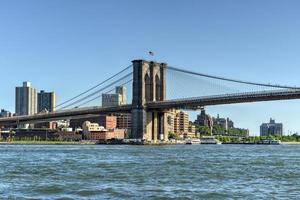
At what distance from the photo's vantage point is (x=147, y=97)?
10181 centimetres

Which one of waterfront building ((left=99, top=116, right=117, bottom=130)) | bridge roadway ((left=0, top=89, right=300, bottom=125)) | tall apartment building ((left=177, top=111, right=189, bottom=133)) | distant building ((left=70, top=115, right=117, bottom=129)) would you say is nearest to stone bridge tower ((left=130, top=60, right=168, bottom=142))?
bridge roadway ((left=0, top=89, right=300, bottom=125))

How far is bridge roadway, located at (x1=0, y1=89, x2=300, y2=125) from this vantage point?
3169 inches

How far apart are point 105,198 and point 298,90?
215ft

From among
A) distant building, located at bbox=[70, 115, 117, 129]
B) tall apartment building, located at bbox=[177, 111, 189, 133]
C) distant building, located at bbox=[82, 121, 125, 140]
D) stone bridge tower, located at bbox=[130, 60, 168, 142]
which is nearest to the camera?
stone bridge tower, located at bbox=[130, 60, 168, 142]

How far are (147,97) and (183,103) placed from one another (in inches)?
453

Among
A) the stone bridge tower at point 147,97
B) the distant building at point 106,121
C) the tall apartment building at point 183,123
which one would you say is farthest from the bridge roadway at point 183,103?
the tall apartment building at point 183,123

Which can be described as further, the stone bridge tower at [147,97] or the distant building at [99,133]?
the distant building at [99,133]

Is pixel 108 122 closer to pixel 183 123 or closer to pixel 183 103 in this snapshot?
pixel 183 123

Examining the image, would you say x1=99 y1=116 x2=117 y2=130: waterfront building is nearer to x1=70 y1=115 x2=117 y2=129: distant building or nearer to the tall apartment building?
x1=70 y1=115 x2=117 y2=129: distant building

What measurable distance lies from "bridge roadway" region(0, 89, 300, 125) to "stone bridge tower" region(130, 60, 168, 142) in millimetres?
1700

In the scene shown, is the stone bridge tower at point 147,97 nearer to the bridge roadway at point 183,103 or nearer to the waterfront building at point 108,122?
the bridge roadway at point 183,103

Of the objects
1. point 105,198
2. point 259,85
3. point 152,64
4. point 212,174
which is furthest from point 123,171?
point 152,64

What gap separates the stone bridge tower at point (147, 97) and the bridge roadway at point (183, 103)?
1700 mm

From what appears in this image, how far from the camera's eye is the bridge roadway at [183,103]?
8050cm
